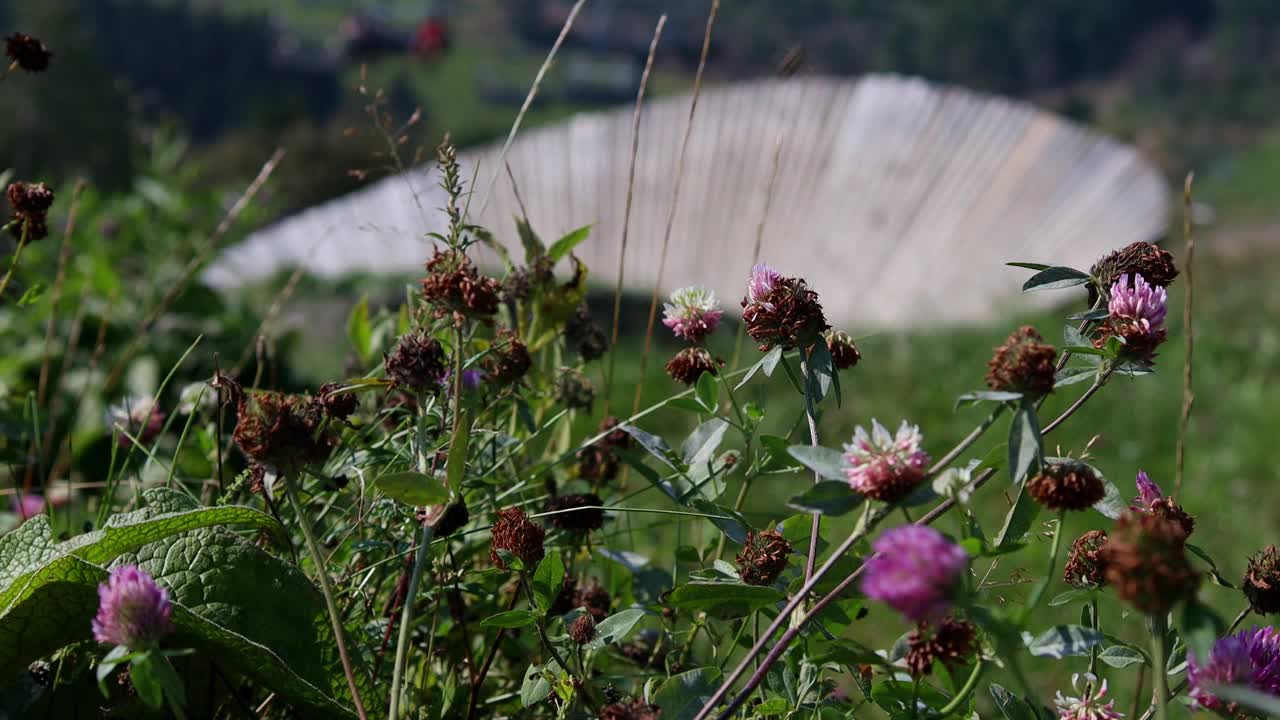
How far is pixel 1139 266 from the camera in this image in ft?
2.28

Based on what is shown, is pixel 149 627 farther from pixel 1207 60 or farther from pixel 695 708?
pixel 1207 60

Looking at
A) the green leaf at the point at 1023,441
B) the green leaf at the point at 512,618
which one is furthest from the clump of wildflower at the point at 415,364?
the green leaf at the point at 1023,441

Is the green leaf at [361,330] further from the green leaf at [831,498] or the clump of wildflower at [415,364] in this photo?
the green leaf at [831,498]

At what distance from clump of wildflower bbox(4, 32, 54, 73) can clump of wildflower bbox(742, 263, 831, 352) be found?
2.49ft

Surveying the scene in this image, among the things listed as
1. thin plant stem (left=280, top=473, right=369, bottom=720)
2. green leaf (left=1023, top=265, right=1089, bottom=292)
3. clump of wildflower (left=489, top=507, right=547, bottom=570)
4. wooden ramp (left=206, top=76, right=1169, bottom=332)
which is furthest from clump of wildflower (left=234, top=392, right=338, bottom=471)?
wooden ramp (left=206, top=76, right=1169, bottom=332)

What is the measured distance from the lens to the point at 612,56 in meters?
30.0

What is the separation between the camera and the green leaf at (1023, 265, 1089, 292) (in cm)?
69

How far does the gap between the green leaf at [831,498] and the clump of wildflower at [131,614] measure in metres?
0.32

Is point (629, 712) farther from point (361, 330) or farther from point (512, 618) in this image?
point (361, 330)

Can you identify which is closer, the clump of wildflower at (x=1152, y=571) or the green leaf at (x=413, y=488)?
the clump of wildflower at (x=1152, y=571)

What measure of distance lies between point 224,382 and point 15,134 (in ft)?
33.1

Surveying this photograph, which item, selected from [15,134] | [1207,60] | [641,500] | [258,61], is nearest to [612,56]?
[258,61]

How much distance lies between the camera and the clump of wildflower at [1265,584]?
26.6 inches

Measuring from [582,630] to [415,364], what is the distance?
0.20 meters
